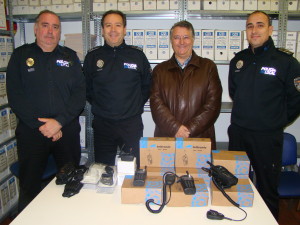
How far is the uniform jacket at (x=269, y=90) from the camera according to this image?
6.20ft

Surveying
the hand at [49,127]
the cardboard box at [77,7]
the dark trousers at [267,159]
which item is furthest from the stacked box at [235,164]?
the cardboard box at [77,7]

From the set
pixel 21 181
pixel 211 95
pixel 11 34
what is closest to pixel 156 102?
pixel 211 95

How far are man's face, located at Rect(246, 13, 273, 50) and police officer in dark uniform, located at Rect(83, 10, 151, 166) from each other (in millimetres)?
878

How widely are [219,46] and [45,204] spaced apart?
1914 mm

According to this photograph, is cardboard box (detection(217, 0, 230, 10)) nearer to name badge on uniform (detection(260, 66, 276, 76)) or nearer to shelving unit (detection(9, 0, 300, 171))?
shelving unit (detection(9, 0, 300, 171))

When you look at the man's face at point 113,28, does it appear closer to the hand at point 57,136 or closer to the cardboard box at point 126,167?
the hand at point 57,136

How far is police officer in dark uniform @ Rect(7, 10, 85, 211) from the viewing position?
188 cm

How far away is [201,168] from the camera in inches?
54.4

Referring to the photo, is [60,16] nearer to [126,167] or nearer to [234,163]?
[126,167]

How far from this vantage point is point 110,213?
1136 millimetres

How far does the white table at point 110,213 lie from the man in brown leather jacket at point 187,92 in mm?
785

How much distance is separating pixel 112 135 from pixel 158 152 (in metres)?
0.81

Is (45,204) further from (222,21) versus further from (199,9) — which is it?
(222,21)

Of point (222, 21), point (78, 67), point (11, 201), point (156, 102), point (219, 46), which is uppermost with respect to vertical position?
point (222, 21)
